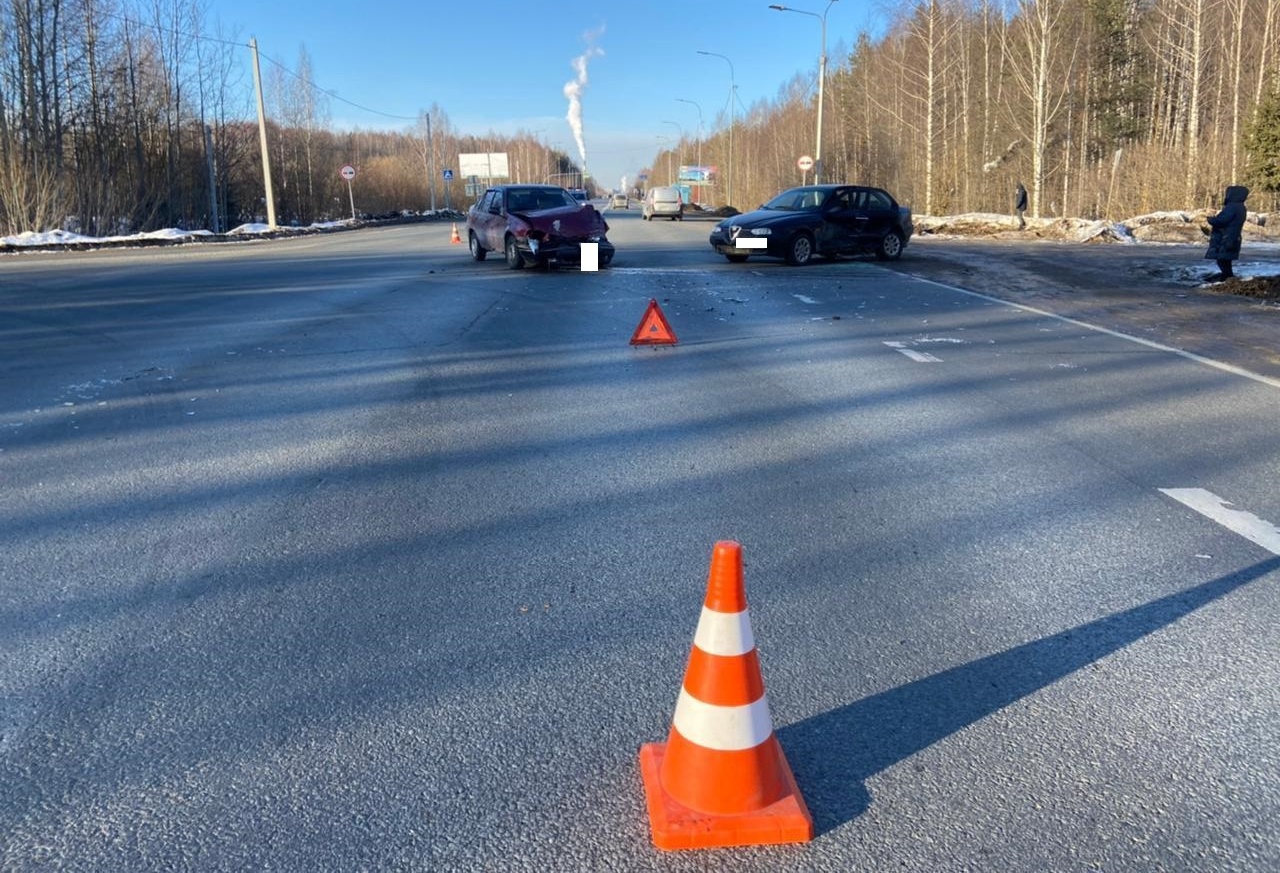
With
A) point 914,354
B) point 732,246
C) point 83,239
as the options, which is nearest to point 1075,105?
point 732,246

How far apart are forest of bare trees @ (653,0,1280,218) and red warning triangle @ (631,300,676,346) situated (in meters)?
27.8

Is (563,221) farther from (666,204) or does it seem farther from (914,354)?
(666,204)

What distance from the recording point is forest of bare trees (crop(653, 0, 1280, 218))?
36.9 meters

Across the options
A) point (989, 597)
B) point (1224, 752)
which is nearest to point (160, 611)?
point (989, 597)

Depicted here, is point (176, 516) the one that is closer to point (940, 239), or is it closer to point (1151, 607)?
point (1151, 607)

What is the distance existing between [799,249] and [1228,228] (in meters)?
7.78

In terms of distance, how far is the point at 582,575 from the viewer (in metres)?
4.42

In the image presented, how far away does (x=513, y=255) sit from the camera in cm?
1989

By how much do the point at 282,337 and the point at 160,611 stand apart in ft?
25.1

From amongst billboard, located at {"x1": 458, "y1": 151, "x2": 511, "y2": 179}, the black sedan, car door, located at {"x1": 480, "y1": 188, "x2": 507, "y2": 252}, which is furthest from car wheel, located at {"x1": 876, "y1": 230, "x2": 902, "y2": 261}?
billboard, located at {"x1": 458, "y1": 151, "x2": 511, "y2": 179}

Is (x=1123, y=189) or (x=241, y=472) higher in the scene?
(x=1123, y=189)

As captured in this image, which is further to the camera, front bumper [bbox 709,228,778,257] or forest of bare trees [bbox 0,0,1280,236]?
forest of bare trees [bbox 0,0,1280,236]

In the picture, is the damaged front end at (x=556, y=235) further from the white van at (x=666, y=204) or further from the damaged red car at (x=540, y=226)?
the white van at (x=666, y=204)

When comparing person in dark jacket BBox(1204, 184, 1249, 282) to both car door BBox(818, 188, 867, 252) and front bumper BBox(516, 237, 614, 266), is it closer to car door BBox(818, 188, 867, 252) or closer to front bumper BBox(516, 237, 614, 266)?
car door BBox(818, 188, 867, 252)
